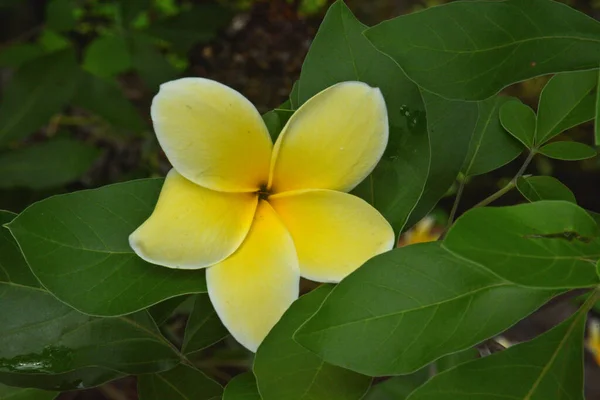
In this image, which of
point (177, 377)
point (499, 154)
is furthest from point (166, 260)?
point (499, 154)

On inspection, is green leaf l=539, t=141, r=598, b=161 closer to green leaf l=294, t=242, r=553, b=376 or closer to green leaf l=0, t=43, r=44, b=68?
green leaf l=294, t=242, r=553, b=376

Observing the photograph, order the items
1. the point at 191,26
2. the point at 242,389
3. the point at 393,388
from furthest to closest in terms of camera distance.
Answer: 1. the point at 191,26
2. the point at 393,388
3. the point at 242,389

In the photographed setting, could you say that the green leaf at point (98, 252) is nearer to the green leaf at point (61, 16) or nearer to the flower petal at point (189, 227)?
the flower petal at point (189, 227)

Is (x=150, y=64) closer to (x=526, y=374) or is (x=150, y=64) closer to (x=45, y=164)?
(x=45, y=164)

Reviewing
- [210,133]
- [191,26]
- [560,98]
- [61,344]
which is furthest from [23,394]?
[191,26]

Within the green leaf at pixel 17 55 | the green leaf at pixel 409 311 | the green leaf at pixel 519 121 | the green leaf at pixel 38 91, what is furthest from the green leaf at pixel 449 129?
the green leaf at pixel 17 55

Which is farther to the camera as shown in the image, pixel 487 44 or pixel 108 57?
pixel 108 57
